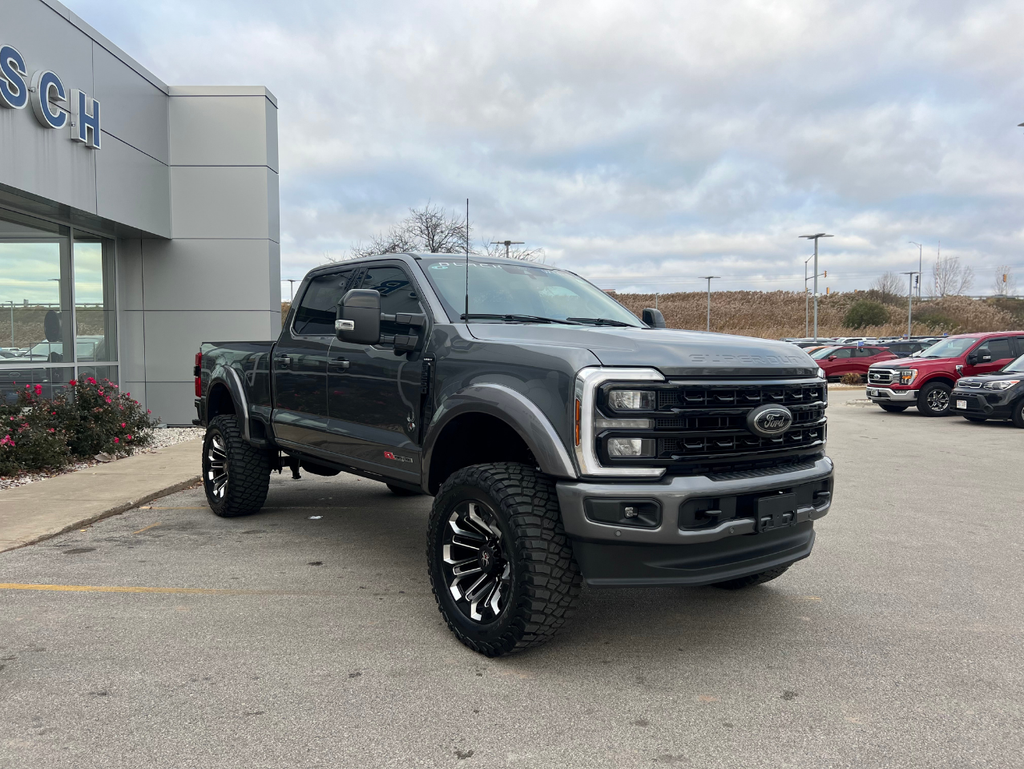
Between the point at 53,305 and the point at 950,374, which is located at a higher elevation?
the point at 53,305

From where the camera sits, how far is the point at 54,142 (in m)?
10.4

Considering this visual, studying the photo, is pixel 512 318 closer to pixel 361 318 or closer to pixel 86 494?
pixel 361 318

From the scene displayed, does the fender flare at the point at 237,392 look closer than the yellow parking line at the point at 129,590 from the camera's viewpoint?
No

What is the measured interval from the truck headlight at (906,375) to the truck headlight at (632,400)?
15872 millimetres

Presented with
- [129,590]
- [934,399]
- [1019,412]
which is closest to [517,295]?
[129,590]

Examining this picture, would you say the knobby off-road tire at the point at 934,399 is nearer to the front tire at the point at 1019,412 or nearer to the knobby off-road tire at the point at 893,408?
the knobby off-road tire at the point at 893,408

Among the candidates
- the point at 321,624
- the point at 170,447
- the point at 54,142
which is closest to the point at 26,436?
the point at 170,447

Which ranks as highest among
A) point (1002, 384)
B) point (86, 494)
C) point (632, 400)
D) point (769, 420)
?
point (632, 400)

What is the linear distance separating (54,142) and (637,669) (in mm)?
10435

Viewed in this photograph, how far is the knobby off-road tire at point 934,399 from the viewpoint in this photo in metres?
17.1

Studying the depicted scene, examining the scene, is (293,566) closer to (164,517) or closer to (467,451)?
(467,451)

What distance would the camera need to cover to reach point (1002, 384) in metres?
15.0

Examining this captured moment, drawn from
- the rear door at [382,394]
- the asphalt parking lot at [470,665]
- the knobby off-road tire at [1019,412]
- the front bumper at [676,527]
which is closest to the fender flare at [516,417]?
the front bumper at [676,527]

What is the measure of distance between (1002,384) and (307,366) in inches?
560
